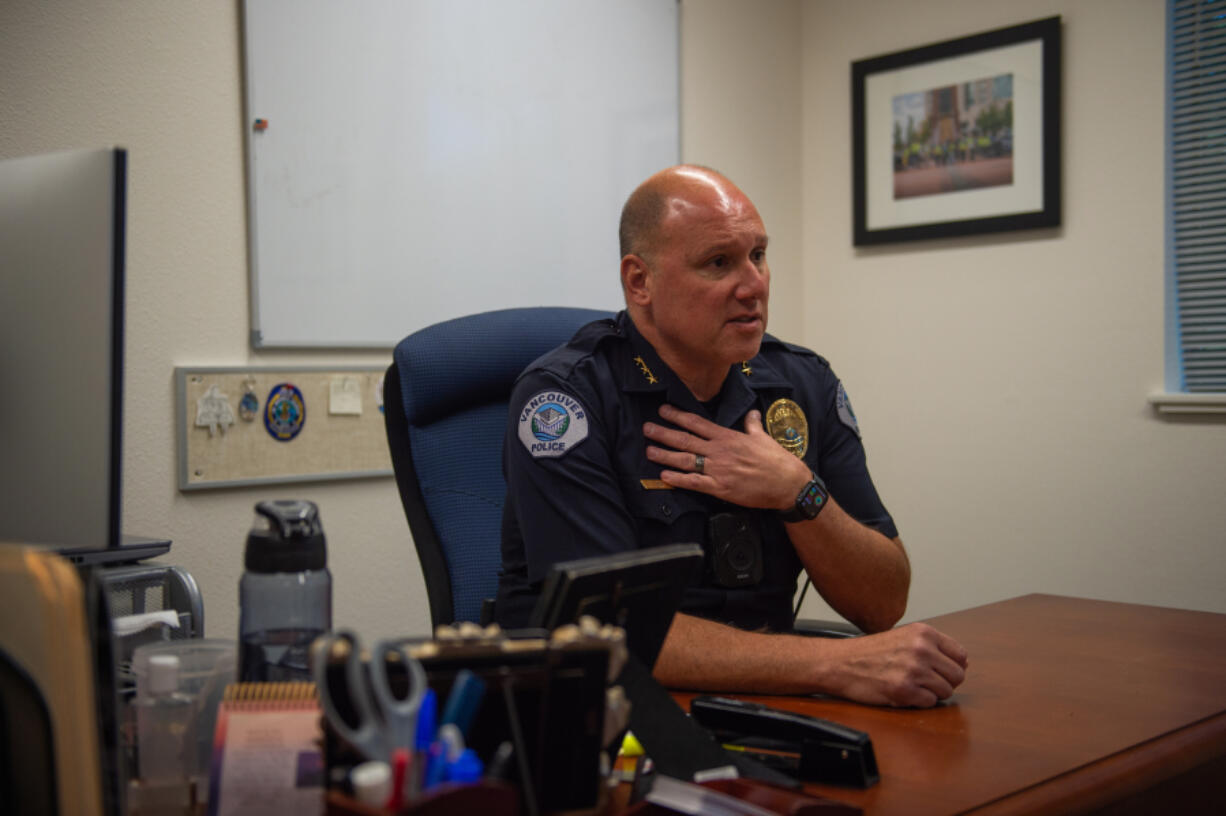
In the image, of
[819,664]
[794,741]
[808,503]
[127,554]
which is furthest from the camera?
[127,554]

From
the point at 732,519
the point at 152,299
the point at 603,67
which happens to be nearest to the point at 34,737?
the point at 732,519

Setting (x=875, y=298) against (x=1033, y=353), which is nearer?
(x=1033, y=353)

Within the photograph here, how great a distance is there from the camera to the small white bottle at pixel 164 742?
721 mm

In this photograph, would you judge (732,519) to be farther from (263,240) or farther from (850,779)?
(263,240)

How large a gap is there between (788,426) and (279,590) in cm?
101

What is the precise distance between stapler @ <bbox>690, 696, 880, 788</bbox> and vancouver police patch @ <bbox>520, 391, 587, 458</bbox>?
511 mm

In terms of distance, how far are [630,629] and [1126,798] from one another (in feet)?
1.63

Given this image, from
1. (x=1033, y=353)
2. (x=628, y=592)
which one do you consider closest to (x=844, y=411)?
(x=628, y=592)

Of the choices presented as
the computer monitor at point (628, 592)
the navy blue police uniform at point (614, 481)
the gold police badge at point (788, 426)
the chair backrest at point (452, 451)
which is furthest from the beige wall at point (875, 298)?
the computer monitor at point (628, 592)

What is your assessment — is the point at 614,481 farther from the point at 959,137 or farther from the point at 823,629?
the point at 959,137

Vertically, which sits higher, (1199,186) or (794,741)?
(1199,186)

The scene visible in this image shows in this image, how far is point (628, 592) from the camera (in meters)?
0.73

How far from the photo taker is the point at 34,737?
1.80 ft

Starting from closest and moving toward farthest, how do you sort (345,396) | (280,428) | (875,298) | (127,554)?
(127,554)
(280,428)
(345,396)
(875,298)
